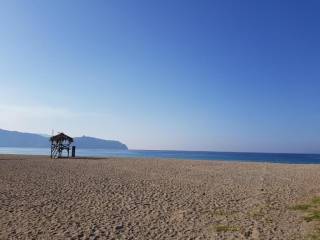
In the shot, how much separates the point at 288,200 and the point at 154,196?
5413 millimetres

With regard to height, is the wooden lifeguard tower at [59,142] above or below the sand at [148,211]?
above

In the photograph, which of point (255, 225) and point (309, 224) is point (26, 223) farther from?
point (309, 224)

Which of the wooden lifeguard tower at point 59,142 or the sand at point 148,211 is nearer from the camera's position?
the sand at point 148,211

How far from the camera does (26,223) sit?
9789 millimetres

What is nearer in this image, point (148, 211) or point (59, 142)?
point (148, 211)

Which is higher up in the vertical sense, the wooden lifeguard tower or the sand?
the wooden lifeguard tower

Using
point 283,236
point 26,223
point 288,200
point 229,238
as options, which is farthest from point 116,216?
point 288,200

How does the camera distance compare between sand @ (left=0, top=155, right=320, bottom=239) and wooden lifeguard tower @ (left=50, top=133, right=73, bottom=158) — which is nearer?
sand @ (left=0, top=155, right=320, bottom=239)

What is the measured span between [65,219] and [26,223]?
1109 millimetres

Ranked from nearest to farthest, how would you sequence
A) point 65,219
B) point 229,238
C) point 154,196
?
1. point 229,238
2. point 65,219
3. point 154,196

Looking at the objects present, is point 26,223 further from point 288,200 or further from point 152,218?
point 288,200

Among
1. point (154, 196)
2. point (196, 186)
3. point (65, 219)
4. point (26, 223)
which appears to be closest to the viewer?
point (26, 223)

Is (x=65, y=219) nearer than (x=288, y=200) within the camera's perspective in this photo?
Yes

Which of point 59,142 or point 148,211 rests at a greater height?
point 59,142
